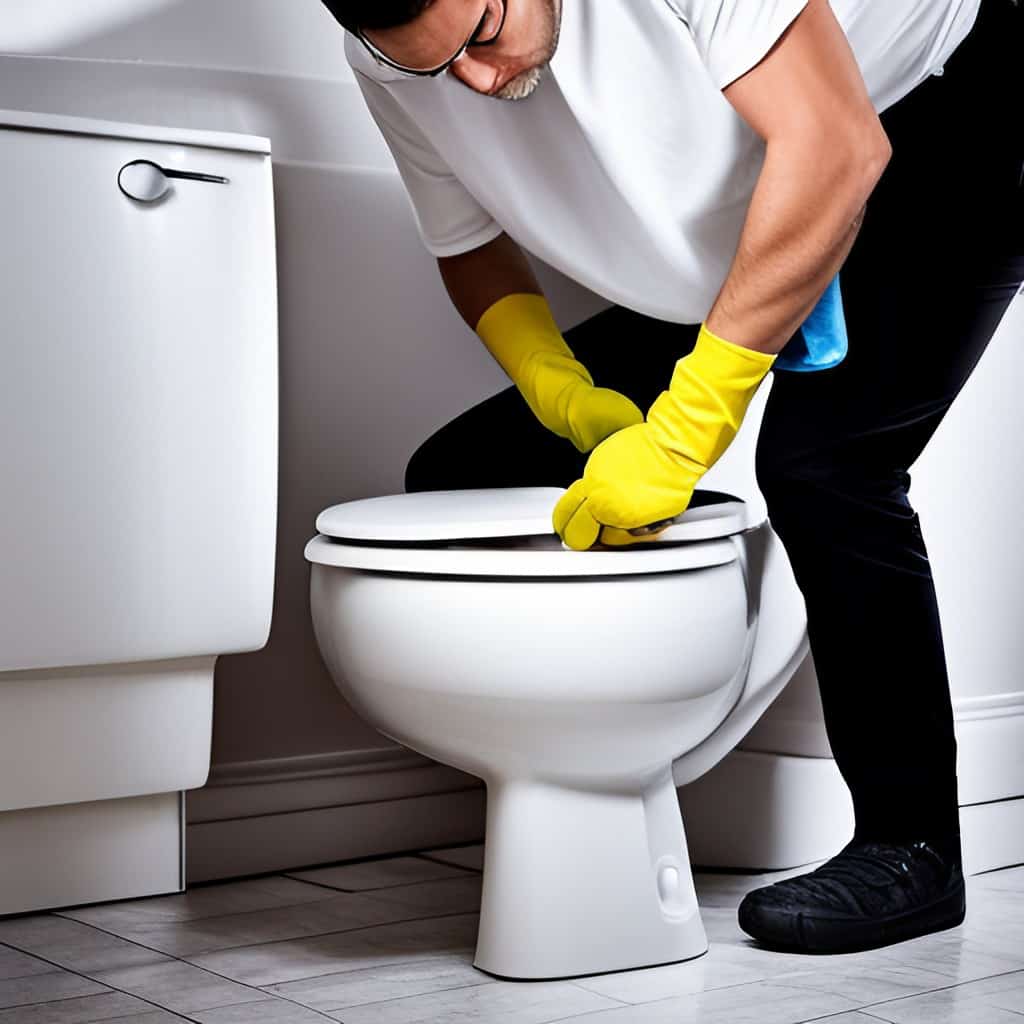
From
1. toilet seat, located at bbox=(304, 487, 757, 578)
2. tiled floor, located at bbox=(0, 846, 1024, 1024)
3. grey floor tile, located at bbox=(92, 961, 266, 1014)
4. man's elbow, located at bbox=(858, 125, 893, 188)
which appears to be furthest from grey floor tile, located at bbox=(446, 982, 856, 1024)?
man's elbow, located at bbox=(858, 125, 893, 188)

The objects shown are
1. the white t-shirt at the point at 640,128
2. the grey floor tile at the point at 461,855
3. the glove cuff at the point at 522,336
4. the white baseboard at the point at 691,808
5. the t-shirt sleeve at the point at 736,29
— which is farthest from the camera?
the grey floor tile at the point at 461,855

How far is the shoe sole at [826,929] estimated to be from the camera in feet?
4.15

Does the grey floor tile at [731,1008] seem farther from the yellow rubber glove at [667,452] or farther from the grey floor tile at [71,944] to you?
the yellow rubber glove at [667,452]

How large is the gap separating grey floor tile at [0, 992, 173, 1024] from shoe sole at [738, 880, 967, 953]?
0.49 meters

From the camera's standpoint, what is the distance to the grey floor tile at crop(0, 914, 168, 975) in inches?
49.9

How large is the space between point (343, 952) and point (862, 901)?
1.46 ft

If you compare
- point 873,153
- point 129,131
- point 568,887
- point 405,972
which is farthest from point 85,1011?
point 873,153

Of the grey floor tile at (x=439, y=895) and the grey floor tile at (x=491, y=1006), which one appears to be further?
the grey floor tile at (x=439, y=895)

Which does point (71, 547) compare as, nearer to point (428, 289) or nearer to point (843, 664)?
point (428, 289)

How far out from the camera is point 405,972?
1248 mm

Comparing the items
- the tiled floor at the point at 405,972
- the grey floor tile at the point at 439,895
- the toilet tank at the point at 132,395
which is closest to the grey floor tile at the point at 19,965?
the tiled floor at the point at 405,972

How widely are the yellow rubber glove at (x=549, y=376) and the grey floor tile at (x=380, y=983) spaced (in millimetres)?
454

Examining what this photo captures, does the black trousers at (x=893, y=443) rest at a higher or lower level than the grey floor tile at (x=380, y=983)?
higher

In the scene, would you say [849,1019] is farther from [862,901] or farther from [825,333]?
[825,333]
